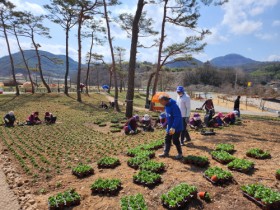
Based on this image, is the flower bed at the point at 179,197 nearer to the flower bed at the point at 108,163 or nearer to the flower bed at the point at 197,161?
the flower bed at the point at 197,161

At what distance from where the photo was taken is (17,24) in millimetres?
30531

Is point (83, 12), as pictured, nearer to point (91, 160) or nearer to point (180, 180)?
point (91, 160)

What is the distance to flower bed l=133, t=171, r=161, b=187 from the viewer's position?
5.17m

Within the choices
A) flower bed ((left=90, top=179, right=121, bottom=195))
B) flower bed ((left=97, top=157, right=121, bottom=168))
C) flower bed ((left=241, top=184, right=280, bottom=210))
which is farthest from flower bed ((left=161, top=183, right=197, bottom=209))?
flower bed ((left=97, top=157, right=121, bottom=168))

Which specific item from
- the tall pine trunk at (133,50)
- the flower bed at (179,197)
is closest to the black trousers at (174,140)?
the flower bed at (179,197)

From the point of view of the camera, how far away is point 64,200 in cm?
488

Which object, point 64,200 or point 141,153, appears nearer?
point 64,200

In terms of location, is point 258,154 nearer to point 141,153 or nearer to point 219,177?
point 219,177

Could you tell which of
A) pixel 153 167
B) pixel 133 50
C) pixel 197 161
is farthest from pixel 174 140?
pixel 133 50

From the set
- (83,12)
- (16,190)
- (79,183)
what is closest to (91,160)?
(79,183)

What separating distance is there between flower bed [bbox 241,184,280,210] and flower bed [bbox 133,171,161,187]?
5.72 feet

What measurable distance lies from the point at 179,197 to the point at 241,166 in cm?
197

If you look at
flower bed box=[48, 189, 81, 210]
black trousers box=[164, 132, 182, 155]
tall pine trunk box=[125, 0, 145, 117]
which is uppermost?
tall pine trunk box=[125, 0, 145, 117]

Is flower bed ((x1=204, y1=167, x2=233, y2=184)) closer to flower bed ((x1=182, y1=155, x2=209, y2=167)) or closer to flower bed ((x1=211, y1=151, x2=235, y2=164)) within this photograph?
flower bed ((x1=182, y1=155, x2=209, y2=167))
